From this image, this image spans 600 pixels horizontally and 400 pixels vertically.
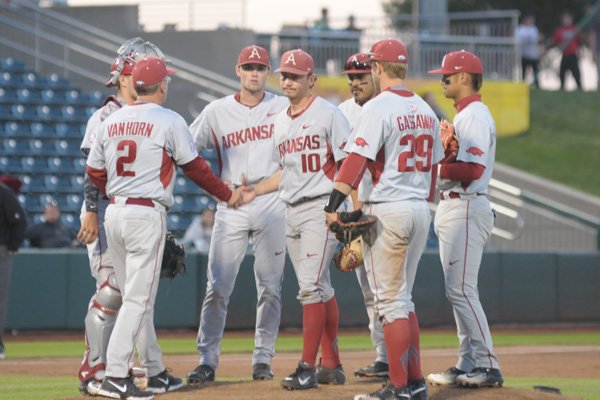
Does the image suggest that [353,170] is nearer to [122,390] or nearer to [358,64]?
[358,64]

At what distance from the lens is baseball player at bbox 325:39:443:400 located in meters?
7.48

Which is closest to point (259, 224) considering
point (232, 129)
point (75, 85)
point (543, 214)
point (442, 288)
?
point (232, 129)

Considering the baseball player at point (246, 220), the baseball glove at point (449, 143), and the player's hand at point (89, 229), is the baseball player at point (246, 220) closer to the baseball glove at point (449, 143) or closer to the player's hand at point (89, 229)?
the player's hand at point (89, 229)

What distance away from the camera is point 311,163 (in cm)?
834

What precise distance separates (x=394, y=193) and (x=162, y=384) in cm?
200

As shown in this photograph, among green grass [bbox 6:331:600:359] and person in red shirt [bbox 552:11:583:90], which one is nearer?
green grass [bbox 6:331:600:359]

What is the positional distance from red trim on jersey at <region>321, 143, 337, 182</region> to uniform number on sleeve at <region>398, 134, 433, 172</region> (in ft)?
2.73

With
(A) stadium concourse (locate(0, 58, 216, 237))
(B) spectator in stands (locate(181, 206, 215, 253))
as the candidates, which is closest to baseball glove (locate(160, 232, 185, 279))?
(B) spectator in stands (locate(181, 206, 215, 253))

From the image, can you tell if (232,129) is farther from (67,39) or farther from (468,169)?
(67,39)

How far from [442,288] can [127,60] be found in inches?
374

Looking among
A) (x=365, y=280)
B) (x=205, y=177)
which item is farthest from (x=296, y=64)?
(x=365, y=280)

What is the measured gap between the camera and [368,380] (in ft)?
28.4

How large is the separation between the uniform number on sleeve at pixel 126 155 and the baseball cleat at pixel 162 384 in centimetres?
140

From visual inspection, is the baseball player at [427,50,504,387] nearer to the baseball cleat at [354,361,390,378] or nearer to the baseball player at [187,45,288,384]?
the baseball cleat at [354,361,390,378]
